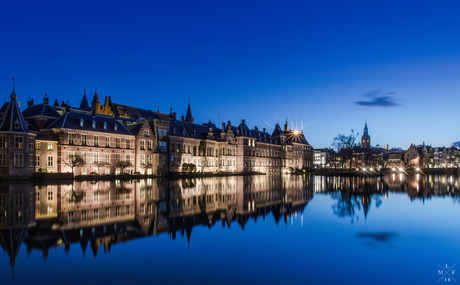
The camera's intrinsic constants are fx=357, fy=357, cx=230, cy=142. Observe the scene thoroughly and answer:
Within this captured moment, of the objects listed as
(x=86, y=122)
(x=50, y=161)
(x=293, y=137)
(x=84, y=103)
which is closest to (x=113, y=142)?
(x=86, y=122)

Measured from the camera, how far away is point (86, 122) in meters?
50.1

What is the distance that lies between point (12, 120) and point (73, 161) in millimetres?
8370

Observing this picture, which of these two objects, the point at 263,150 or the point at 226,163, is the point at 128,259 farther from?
the point at 263,150

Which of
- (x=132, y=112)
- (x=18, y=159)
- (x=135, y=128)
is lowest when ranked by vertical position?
(x=18, y=159)

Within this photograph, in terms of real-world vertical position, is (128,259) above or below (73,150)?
below

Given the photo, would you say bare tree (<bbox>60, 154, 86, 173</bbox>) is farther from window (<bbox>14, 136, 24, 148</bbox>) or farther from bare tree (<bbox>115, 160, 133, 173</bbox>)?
bare tree (<bbox>115, 160, 133, 173</bbox>)

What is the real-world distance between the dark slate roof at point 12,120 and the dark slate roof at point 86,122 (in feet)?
15.3

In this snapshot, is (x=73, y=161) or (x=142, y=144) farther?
(x=142, y=144)

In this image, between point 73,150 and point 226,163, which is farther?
point 226,163

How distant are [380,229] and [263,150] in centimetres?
7927

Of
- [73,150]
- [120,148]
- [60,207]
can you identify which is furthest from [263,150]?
[60,207]

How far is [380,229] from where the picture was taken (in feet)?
45.9

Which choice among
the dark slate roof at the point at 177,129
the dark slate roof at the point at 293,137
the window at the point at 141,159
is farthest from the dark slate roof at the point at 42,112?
the dark slate roof at the point at 293,137

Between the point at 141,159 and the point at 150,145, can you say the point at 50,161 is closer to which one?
the point at 141,159
